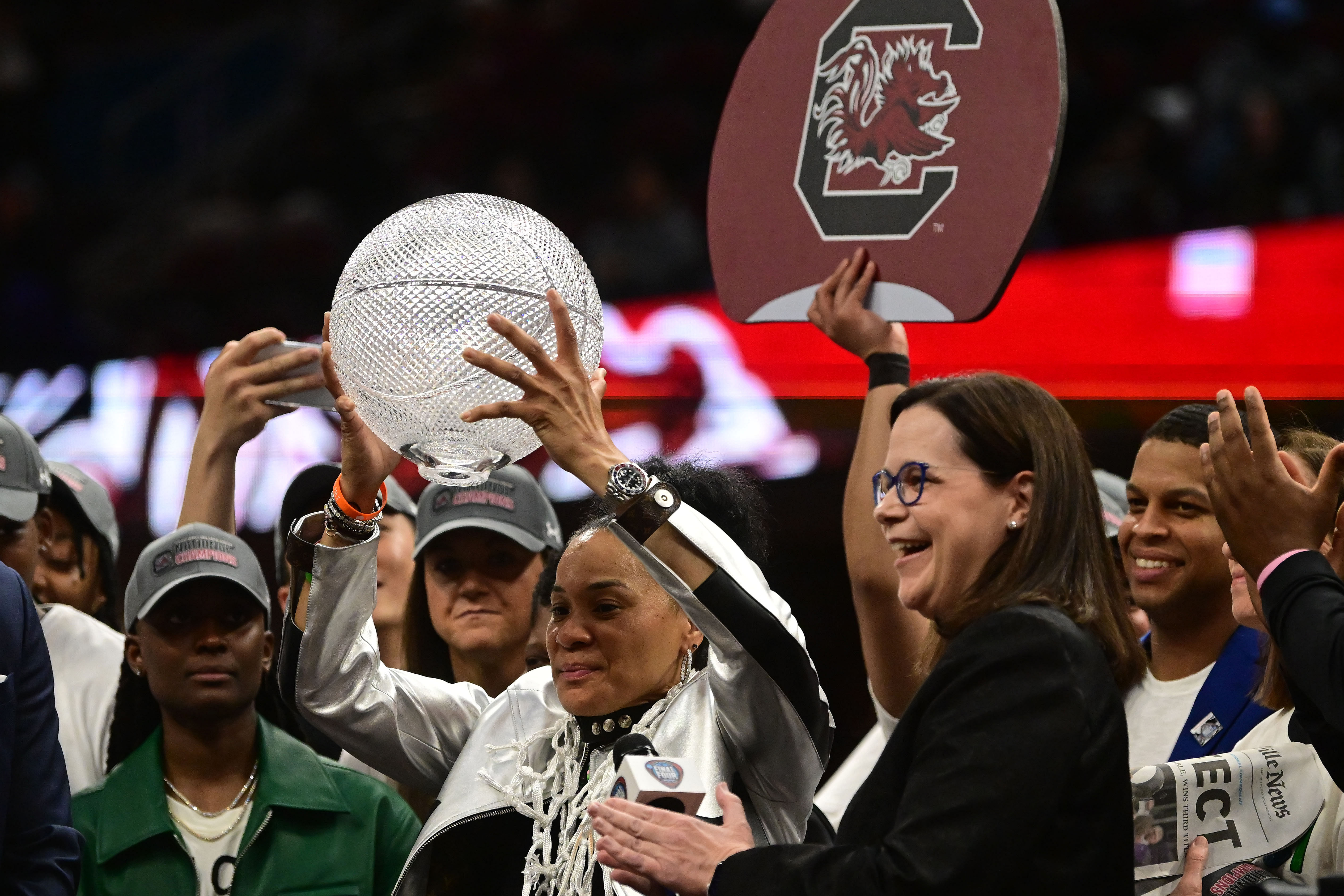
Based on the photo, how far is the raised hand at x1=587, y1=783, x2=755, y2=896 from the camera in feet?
5.83

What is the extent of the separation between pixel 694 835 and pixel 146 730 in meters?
1.58

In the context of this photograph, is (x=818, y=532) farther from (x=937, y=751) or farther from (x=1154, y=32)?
(x=1154, y=32)

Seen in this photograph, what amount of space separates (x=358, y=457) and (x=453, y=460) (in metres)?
0.30

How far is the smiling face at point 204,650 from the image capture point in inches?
113

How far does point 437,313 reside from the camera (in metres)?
2.12

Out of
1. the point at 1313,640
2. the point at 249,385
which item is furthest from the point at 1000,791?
the point at 249,385

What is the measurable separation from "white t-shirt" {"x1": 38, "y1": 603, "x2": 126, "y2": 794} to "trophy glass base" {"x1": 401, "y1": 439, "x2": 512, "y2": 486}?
1186 millimetres

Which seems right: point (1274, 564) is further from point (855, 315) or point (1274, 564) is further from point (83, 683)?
point (83, 683)

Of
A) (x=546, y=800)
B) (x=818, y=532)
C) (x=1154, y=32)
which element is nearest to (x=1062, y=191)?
(x=1154, y=32)

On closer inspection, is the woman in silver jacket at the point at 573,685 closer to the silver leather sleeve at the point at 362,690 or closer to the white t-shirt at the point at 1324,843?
the silver leather sleeve at the point at 362,690

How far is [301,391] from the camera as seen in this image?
2.75 meters

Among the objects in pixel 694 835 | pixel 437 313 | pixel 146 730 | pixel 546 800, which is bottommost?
pixel 146 730

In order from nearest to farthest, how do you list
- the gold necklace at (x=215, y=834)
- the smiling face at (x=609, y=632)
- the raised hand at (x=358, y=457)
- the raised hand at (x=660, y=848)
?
1. the raised hand at (x=660, y=848)
2. the smiling face at (x=609, y=632)
3. the raised hand at (x=358, y=457)
4. the gold necklace at (x=215, y=834)

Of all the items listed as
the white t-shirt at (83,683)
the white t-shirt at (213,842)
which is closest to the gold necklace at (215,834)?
the white t-shirt at (213,842)
